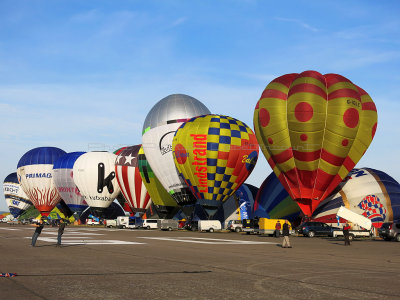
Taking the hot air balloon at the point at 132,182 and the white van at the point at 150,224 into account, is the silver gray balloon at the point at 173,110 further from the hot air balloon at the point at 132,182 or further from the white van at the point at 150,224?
the white van at the point at 150,224

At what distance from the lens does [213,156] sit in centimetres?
5341

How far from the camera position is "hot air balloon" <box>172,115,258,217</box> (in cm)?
5356

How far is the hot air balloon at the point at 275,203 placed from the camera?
177ft

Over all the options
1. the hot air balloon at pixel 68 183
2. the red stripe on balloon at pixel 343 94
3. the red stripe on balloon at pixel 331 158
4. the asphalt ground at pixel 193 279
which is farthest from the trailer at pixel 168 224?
the asphalt ground at pixel 193 279

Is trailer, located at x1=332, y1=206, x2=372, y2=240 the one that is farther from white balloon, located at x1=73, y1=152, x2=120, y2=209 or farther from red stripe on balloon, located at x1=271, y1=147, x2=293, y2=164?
white balloon, located at x1=73, y1=152, x2=120, y2=209

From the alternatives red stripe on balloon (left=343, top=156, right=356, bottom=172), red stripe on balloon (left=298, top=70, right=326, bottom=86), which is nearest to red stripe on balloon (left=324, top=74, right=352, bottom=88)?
red stripe on balloon (left=298, top=70, right=326, bottom=86)

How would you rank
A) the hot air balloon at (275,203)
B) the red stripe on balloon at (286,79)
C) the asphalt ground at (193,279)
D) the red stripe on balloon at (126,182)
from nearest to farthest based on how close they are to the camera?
the asphalt ground at (193,279) → the red stripe on balloon at (286,79) → the hot air balloon at (275,203) → the red stripe on balloon at (126,182)

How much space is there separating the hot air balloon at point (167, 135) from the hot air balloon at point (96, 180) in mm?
16176

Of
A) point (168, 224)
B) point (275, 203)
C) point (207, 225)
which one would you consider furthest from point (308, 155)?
point (168, 224)

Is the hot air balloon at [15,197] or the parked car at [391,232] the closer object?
the parked car at [391,232]

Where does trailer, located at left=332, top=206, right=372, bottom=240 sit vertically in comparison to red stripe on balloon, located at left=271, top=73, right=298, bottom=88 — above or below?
below

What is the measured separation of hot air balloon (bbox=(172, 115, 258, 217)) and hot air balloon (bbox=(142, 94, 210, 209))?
398 cm

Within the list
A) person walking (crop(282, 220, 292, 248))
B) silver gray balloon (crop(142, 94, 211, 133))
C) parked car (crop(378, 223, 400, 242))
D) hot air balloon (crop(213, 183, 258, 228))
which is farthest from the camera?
A: hot air balloon (crop(213, 183, 258, 228))

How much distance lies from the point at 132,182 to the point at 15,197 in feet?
208
